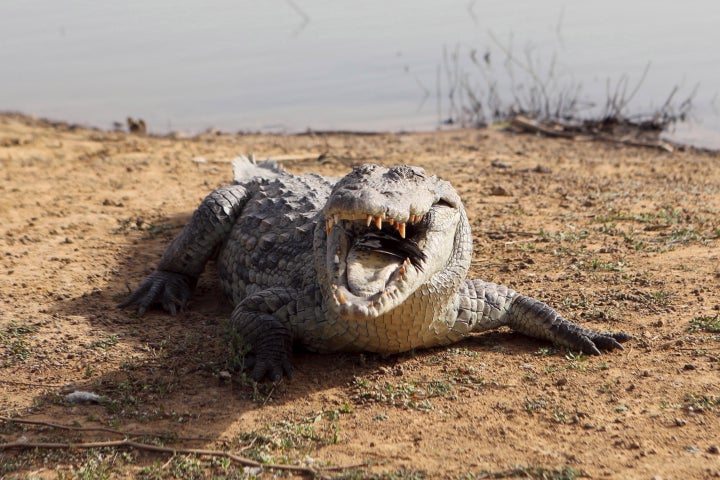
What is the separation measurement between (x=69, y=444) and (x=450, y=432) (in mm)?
1626

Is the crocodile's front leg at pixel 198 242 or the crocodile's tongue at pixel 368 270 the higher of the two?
the crocodile's tongue at pixel 368 270

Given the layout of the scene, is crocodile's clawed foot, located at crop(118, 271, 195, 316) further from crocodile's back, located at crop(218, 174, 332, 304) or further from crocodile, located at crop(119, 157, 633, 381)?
crocodile's back, located at crop(218, 174, 332, 304)

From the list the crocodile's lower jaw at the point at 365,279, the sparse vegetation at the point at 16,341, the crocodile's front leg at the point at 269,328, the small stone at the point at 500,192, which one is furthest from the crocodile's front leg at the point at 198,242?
the small stone at the point at 500,192

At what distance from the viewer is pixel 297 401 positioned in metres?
3.67

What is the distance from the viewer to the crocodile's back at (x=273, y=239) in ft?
15.1

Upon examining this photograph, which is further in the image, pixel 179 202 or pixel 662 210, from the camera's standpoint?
pixel 179 202

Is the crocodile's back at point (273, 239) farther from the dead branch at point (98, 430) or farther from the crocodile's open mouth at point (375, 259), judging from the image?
the dead branch at point (98, 430)

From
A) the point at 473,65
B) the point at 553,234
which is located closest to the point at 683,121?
the point at 473,65

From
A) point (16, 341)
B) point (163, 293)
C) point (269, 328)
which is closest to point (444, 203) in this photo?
point (269, 328)

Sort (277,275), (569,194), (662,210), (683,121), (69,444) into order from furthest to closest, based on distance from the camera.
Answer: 1. (683,121)
2. (569,194)
3. (662,210)
4. (277,275)
5. (69,444)

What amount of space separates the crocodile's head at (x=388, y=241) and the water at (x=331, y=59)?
784 cm

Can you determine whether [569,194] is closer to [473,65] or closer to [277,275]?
[277,275]

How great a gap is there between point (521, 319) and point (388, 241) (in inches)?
40.6

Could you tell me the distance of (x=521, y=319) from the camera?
4.28m
